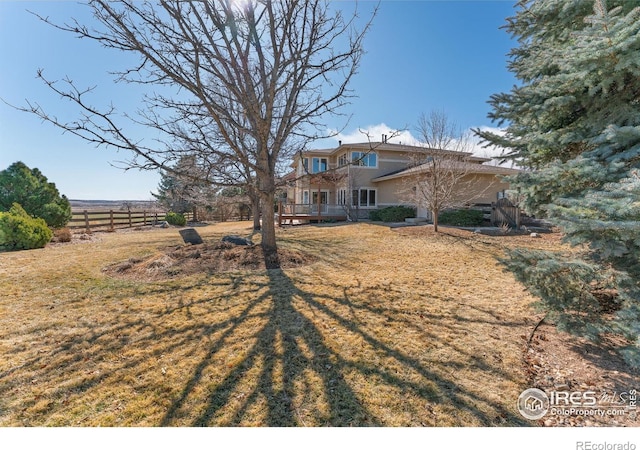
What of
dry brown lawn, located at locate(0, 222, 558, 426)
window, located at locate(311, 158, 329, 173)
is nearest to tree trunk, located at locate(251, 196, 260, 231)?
window, located at locate(311, 158, 329, 173)

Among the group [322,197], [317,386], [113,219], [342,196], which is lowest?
[317,386]

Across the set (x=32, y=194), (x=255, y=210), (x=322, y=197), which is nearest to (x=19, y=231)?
(x=32, y=194)

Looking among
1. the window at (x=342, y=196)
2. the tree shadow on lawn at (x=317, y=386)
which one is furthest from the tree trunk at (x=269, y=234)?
the window at (x=342, y=196)

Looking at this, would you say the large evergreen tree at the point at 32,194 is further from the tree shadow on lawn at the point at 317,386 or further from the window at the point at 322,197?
the window at the point at 322,197

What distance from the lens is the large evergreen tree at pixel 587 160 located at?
2.29 metres

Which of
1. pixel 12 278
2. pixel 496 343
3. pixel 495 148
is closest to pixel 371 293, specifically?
pixel 496 343

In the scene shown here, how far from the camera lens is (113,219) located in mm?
17609

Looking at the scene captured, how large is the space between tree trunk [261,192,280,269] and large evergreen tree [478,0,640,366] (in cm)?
532

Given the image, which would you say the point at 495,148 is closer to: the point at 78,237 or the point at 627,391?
the point at 627,391

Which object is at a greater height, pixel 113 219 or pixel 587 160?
pixel 587 160

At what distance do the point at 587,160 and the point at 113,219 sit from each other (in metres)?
22.6

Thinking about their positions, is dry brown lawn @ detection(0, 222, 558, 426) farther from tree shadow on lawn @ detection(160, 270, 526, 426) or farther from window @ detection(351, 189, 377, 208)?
window @ detection(351, 189, 377, 208)

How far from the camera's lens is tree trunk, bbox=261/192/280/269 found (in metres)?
7.01

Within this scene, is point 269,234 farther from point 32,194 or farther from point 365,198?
point 365,198
